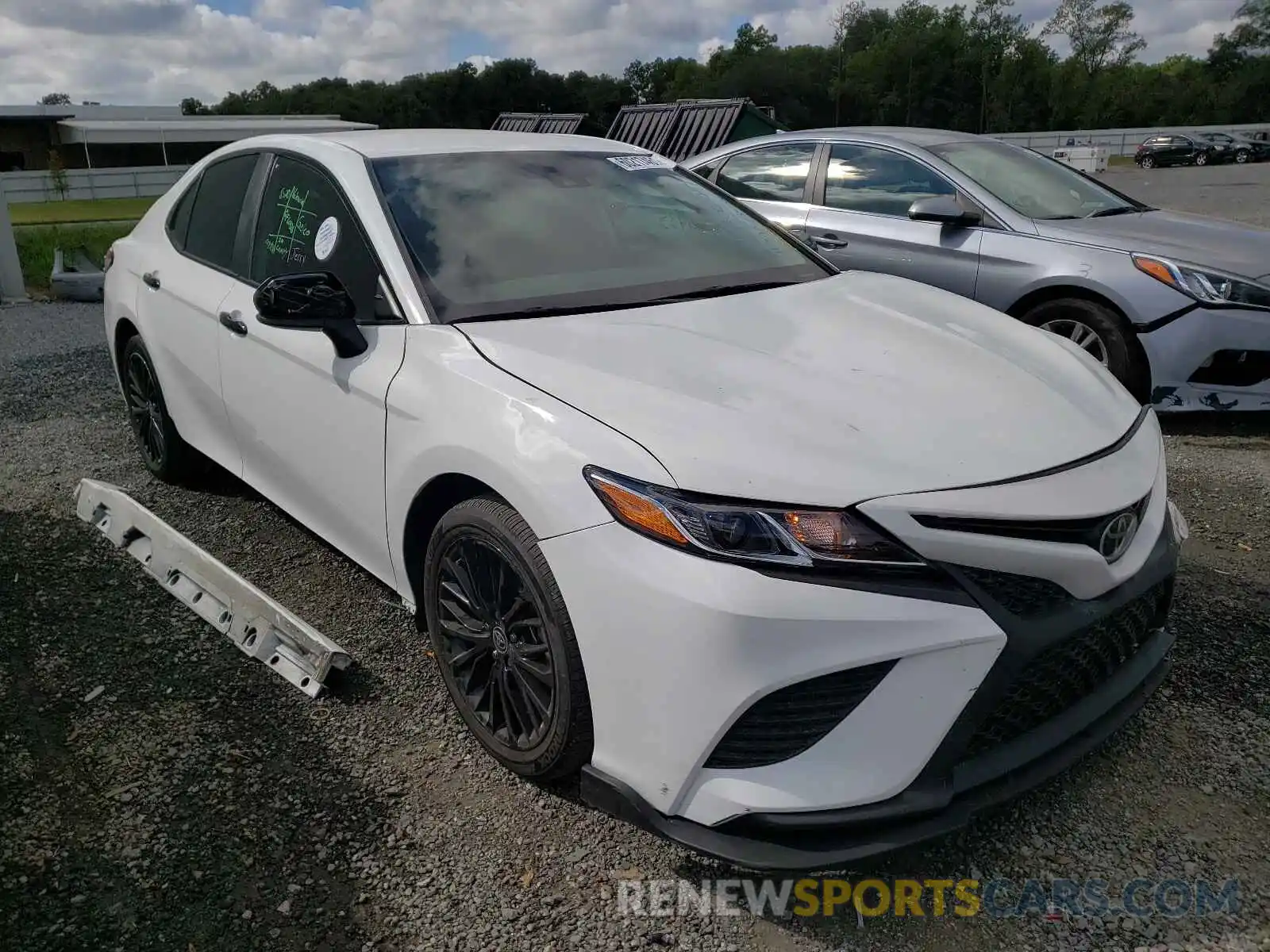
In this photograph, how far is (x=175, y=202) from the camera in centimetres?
431

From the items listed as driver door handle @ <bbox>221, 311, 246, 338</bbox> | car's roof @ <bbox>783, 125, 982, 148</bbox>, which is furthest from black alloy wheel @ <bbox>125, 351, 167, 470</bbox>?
car's roof @ <bbox>783, 125, 982, 148</bbox>

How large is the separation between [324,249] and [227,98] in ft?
285

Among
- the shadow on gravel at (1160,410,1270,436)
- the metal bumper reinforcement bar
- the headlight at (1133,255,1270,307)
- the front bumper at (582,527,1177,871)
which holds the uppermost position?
the headlight at (1133,255,1270,307)

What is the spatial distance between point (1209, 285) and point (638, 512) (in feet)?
13.8

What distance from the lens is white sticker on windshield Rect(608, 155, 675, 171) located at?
12.0 feet

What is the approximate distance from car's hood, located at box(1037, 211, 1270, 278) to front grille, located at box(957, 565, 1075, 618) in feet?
12.4

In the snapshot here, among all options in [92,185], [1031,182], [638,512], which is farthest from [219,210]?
[92,185]

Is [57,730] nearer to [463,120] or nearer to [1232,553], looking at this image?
[1232,553]

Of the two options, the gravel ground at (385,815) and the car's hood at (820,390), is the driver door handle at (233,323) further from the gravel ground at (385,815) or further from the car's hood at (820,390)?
the car's hood at (820,390)

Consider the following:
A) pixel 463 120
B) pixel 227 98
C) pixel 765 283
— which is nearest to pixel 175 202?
pixel 765 283

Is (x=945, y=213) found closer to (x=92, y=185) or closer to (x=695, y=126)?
(x=695, y=126)

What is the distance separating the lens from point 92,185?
23.3m

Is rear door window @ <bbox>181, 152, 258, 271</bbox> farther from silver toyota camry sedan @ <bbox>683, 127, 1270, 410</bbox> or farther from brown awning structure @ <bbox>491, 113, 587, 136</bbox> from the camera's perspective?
brown awning structure @ <bbox>491, 113, 587, 136</bbox>

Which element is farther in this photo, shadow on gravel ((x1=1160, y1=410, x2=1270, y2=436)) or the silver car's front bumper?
shadow on gravel ((x1=1160, y1=410, x2=1270, y2=436))
